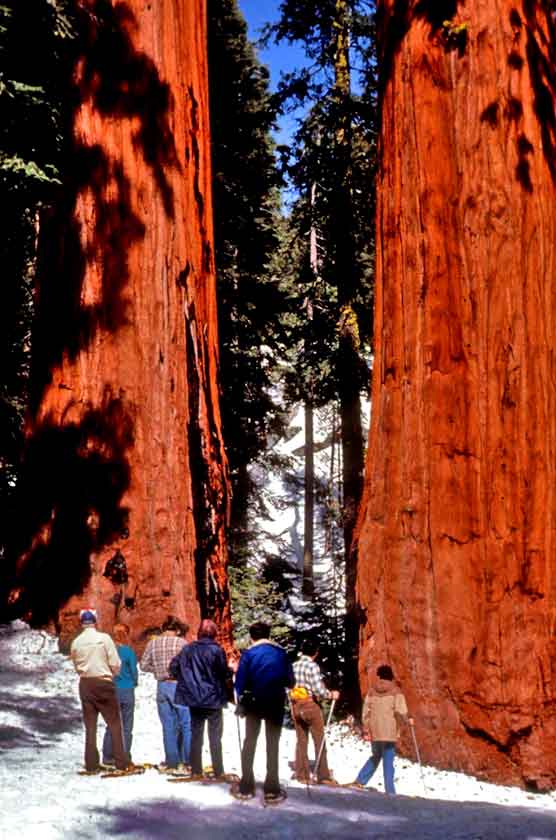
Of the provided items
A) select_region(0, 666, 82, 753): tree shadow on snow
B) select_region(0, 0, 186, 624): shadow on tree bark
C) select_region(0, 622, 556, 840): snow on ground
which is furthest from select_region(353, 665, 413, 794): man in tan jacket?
select_region(0, 0, 186, 624): shadow on tree bark

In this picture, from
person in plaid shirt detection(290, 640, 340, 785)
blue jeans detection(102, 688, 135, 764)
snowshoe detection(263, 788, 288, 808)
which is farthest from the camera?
person in plaid shirt detection(290, 640, 340, 785)

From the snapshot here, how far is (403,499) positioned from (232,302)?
10.1 m

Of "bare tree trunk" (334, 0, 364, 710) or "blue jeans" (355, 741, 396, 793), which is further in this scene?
"bare tree trunk" (334, 0, 364, 710)

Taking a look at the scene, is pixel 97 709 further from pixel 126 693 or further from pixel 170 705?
pixel 170 705

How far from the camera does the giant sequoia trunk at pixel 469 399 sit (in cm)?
802

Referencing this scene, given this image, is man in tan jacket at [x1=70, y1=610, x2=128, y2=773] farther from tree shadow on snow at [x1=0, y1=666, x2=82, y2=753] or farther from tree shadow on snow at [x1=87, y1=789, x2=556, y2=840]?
tree shadow on snow at [x1=87, y1=789, x2=556, y2=840]

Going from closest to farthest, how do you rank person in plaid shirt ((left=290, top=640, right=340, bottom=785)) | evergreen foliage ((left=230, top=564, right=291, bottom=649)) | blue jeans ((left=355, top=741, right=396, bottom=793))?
blue jeans ((left=355, top=741, right=396, bottom=793)) < person in plaid shirt ((left=290, top=640, right=340, bottom=785)) < evergreen foliage ((left=230, top=564, right=291, bottom=649))

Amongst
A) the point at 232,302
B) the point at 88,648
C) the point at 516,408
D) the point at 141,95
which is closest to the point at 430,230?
the point at 516,408

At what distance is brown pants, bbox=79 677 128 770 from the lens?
20.5 ft

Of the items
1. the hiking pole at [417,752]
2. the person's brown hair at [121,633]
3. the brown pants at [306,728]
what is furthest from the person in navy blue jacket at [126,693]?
the hiking pole at [417,752]

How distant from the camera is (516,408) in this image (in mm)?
8312

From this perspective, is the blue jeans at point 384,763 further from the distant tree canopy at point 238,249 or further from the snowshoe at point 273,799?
the distant tree canopy at point 238,249

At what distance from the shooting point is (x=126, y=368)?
30.8ft

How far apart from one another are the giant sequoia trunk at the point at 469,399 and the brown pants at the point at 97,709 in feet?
10.7
